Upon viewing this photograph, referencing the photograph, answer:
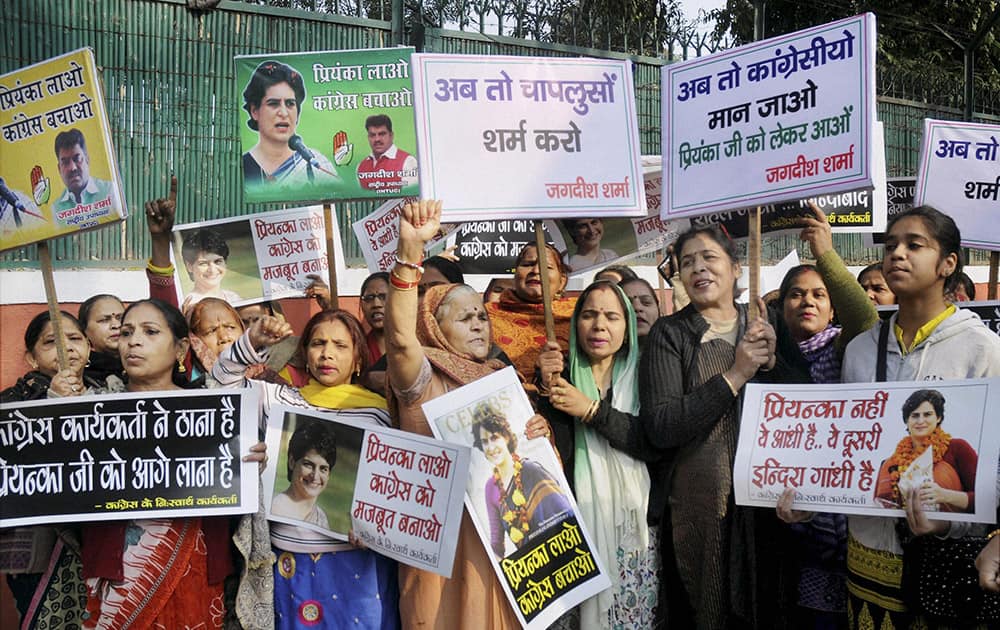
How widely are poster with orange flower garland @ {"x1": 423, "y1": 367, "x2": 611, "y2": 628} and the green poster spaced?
7.17ft

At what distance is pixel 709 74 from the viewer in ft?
15.0

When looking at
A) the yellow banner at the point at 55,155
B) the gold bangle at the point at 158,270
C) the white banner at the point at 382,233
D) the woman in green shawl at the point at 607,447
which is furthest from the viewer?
the white banner at the point at 382,233

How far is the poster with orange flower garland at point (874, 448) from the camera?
12.1 feet

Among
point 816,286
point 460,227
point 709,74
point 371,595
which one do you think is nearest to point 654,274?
point 460,227

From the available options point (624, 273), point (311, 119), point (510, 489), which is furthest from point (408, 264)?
point (311, 119)

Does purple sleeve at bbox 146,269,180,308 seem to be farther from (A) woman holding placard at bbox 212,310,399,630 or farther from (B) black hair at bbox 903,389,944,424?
(B) black hair at bbox 903,389,944,424

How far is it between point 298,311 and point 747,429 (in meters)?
4.54

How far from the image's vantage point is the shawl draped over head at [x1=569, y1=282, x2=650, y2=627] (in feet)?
14.3

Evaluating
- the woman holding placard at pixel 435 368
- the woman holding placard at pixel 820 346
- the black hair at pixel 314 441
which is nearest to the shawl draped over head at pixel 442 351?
the woman holding placard at pixel 435 368

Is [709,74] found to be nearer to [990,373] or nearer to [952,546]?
[990,373]

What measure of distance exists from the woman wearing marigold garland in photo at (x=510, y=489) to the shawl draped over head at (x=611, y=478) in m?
0.15

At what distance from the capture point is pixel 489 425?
14.0ft

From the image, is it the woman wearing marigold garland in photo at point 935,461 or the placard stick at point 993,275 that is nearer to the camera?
the woman wearing marigold garland in photo at point 935,461

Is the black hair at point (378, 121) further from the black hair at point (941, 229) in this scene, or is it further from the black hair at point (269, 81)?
the black hair at point (941, 229)
